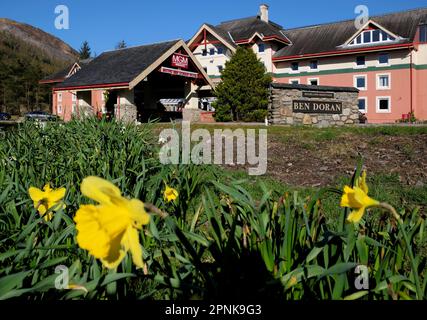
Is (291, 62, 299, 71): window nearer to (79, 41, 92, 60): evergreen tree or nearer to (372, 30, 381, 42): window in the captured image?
(372, 30, 381, 42): window

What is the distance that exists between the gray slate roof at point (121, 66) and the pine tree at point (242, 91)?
3.87 m

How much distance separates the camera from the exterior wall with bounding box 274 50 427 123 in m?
29.0

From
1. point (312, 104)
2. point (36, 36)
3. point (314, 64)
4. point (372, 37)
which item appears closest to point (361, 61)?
point (372, 37)

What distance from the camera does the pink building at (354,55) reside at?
29016 millimetres

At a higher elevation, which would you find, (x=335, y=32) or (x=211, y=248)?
(x=335, y=32)

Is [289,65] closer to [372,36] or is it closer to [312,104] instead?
[372,36]

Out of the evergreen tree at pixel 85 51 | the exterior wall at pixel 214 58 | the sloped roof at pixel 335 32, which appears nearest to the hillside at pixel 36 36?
the evergreen tree at pixel 85 51

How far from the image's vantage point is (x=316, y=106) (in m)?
15.0

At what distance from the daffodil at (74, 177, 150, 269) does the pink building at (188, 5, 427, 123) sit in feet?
102

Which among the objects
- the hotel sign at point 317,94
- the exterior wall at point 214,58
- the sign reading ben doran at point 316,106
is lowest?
the sign reading ben doran at point 316,106

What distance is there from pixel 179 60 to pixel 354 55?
49.6ft

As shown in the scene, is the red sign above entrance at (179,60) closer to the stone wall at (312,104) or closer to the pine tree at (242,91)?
the pine tree at (242,91)

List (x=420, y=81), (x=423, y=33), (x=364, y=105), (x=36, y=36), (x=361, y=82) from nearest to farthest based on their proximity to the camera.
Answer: (x=420, y=81) < (x=423, y=33) < (x=364, y=105) < (x=361, y=82) < (x=36, y=36)
